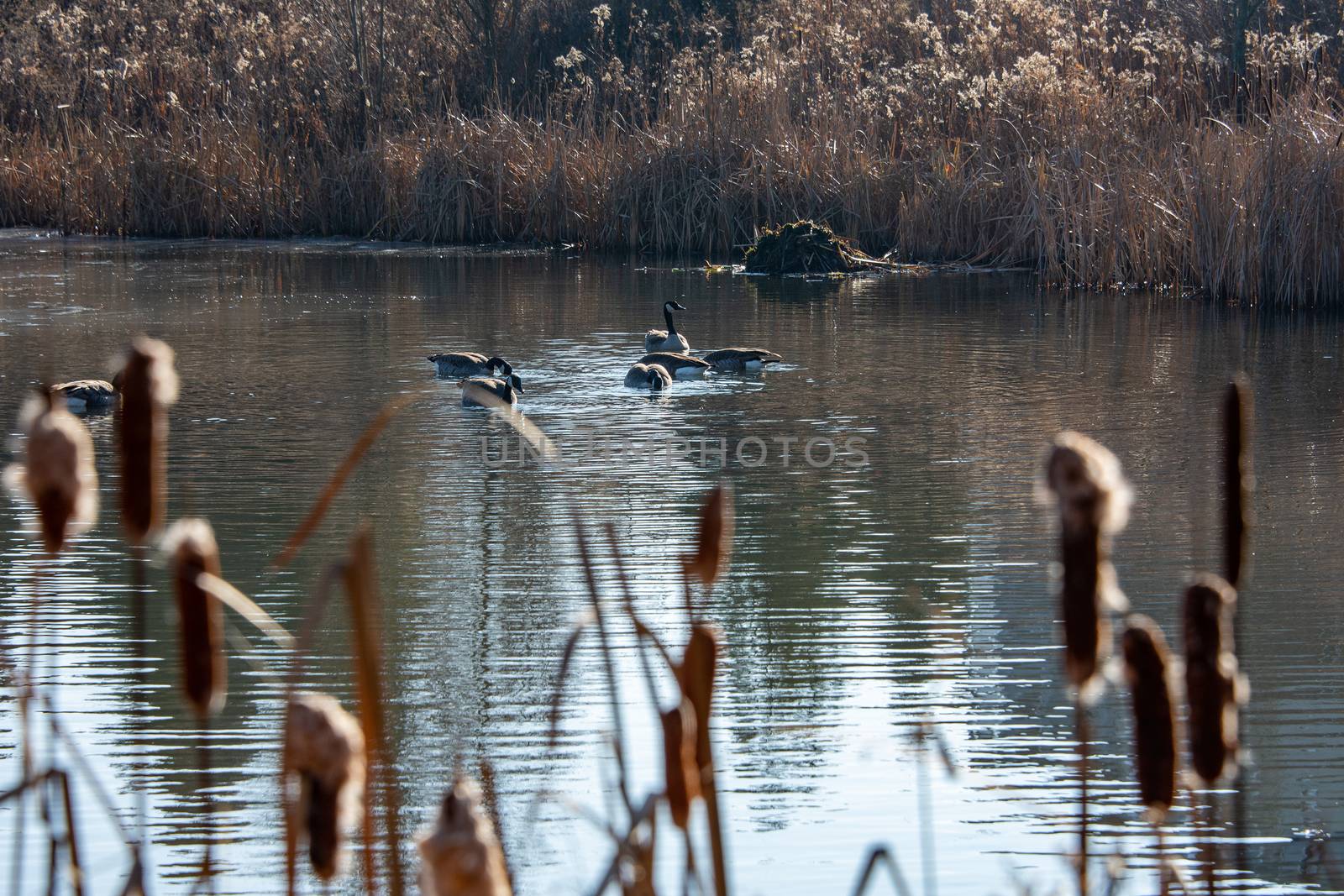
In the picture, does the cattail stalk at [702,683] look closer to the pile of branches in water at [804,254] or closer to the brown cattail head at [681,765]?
the brown cattail head at [681,765]

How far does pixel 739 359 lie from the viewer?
10.4 metres

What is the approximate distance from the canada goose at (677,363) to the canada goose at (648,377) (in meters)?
0.16

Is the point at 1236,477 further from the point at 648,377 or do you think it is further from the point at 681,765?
the point at 648,377

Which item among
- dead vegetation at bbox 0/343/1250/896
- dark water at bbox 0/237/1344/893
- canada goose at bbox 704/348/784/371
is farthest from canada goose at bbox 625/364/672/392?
dead vegetation at bbox 0/343/1250/896

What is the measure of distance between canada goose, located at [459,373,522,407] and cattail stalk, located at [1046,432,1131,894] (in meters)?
7.49

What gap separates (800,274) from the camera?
15.5 m

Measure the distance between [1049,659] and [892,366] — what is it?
574 centimetres

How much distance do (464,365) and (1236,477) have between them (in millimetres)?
9009

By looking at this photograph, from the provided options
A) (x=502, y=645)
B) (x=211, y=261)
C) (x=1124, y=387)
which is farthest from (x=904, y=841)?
(x=211, y=261)

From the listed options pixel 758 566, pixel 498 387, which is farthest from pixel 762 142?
pixel 758 566

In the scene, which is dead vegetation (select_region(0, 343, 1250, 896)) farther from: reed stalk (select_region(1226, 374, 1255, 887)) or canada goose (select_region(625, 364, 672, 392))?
canada goose (select_region(625, 364, 672, 392))

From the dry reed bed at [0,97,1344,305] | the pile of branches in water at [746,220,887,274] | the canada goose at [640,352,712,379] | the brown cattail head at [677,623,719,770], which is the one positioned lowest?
the canada goose at [640,352,712,379]

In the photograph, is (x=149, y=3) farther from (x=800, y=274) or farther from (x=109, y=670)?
(x=109, y=670)

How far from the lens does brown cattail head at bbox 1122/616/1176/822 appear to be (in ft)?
3.34
